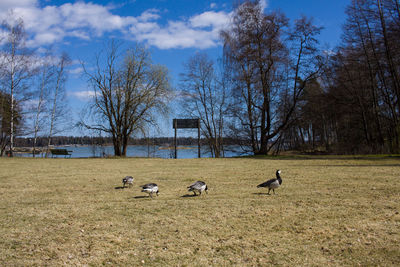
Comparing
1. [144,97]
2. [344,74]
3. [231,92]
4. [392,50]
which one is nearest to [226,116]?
[231,92]

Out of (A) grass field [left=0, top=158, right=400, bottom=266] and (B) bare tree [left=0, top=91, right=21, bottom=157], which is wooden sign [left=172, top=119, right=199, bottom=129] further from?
(A) grass field [left=0, top=158, right=400, bottom=266]

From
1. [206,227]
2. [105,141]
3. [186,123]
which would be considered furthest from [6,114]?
[206,227]

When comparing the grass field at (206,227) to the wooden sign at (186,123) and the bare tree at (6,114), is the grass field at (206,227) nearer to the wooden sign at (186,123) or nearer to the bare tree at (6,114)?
the wooden sign at (186,123)

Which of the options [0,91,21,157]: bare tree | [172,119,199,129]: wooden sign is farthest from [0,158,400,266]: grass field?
[0,91,21,157]: bare tree

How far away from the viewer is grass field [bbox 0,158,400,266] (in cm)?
466

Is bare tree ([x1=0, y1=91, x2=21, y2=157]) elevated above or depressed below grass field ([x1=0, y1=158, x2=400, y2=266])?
above

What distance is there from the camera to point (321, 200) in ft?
26.1

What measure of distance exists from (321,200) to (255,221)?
266 cm

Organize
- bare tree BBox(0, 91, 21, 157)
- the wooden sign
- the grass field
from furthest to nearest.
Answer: the wooden sign < bare tree BBox(0, 91, 21, 157) < the grass field

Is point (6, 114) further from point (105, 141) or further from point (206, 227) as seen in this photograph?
point (206, 227)

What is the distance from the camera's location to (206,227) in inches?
235

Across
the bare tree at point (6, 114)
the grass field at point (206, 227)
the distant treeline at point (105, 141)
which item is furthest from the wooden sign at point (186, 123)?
the grass field at point (206, 227)

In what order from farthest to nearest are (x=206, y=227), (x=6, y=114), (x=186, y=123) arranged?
(x=186, y=123) → (x=6, y=114) → (x=206, y=227)

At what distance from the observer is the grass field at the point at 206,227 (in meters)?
4.66
